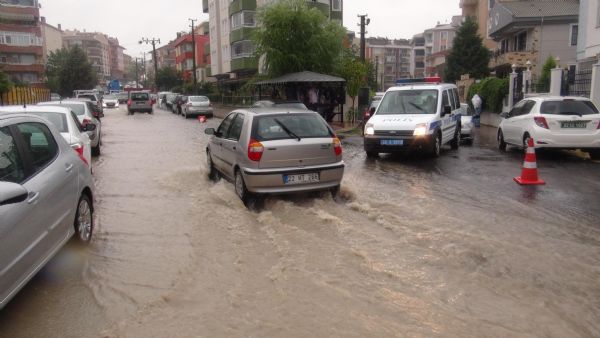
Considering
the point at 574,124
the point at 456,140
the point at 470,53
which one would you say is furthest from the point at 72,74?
the point at 574,124

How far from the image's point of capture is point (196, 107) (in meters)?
34.3

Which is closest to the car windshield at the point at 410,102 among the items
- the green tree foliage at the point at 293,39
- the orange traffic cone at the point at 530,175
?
the orange traffic cone at the point at 530,175

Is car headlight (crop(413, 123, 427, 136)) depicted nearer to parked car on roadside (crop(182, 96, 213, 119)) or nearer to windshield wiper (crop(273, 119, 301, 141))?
windshield wiper (crop(273, 119, 301, 141))

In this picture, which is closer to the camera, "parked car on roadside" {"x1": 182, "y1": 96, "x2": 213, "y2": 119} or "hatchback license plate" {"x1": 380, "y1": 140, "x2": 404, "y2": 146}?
"hatchback license plate" {"x1": 380, "y1": 140, "x2": 404, "y2": 146}

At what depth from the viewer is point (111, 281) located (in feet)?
17.1

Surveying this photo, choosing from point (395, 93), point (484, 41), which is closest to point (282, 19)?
point (395, 93)

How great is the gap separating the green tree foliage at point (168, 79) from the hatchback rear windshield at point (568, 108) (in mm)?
77668

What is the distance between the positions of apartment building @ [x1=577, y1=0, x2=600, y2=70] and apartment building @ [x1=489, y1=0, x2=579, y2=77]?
34.9 ft

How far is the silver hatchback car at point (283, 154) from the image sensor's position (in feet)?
25.8

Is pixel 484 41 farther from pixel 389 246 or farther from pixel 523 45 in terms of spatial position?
pixel 389 246

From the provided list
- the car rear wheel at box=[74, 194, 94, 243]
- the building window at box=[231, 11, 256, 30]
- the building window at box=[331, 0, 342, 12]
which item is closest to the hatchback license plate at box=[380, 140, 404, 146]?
the car rear wheel at box=[74, 194, 94, 243]

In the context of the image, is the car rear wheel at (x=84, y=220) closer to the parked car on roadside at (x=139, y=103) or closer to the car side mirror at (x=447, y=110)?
the car side mirror at (x=447, y=110)

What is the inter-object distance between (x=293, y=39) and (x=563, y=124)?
59.0ft

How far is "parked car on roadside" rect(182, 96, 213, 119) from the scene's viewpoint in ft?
112
